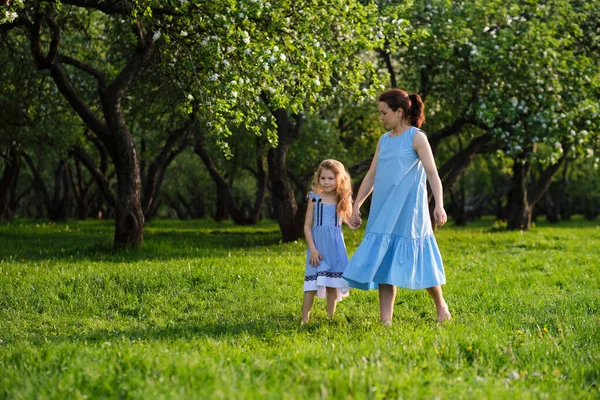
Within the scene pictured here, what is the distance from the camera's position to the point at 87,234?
2139 cm

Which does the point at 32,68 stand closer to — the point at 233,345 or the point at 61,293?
the point at 61,293

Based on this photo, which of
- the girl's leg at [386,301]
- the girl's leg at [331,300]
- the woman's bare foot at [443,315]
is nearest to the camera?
the girl's leg at [386,301]

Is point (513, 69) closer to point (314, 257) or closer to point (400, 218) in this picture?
point (400, 218)

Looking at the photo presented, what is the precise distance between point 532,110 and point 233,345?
42.9 feet

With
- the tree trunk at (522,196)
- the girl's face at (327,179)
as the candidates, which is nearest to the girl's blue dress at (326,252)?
the girl's face at (327,179)

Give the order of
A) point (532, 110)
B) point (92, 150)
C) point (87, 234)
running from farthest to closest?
1. point (92, 150)
2. point (87, 234)
3. point (532, 110)

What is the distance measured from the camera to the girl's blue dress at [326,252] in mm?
7953

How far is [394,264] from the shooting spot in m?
7.42

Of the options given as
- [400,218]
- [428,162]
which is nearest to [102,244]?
[400,218]

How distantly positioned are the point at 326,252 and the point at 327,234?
0.21 meters

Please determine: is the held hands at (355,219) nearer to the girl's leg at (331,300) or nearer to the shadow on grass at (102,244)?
the girl's leg at (331,300)

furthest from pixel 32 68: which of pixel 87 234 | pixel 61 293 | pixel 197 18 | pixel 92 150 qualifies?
pixel 92 150

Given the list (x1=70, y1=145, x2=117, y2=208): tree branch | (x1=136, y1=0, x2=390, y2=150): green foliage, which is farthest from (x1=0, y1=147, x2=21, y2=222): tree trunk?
(x1=136, y1=0, x2=390, y2=150): green foliage

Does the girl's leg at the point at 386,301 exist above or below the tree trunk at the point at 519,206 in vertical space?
below
